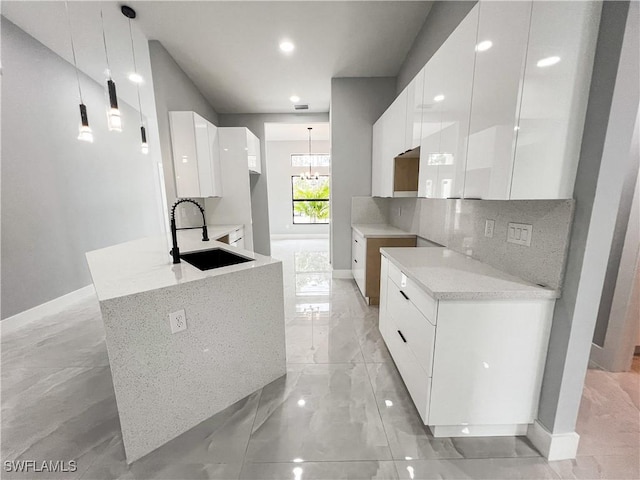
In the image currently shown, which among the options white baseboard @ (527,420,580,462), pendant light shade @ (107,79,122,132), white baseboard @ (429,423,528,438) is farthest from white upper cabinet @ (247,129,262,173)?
white baseboard @ (527,420,580,462)

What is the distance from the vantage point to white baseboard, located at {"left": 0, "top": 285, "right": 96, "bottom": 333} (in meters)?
2.62

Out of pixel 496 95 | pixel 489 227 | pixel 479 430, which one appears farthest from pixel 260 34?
pixel 479 430

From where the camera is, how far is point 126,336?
122 cm

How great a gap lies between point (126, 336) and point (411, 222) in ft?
9.18

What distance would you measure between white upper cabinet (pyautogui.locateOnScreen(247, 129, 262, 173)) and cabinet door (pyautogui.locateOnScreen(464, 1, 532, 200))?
139 inches

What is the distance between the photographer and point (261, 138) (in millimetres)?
5258

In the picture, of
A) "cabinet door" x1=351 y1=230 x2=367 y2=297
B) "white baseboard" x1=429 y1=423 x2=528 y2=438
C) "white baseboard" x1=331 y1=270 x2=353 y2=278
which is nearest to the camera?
"white baseboard" x1=429 y1=423 x2=528 y2=438

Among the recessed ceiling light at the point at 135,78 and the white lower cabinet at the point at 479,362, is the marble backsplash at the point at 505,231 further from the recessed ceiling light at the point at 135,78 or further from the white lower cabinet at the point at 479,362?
the recessed ceiling light at the point at 135,78

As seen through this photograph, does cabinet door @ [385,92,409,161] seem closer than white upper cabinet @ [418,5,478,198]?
No

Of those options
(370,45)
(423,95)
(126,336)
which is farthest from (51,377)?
(370,45)

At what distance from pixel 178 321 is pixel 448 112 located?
6.75ft

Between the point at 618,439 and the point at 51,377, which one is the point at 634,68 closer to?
the point at 618,439

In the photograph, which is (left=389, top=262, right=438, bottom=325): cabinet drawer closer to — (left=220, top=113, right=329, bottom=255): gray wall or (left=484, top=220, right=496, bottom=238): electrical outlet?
(left=484, top=220, right=496, bottom=238): electrical outlet

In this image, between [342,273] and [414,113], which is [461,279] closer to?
[414,113]
